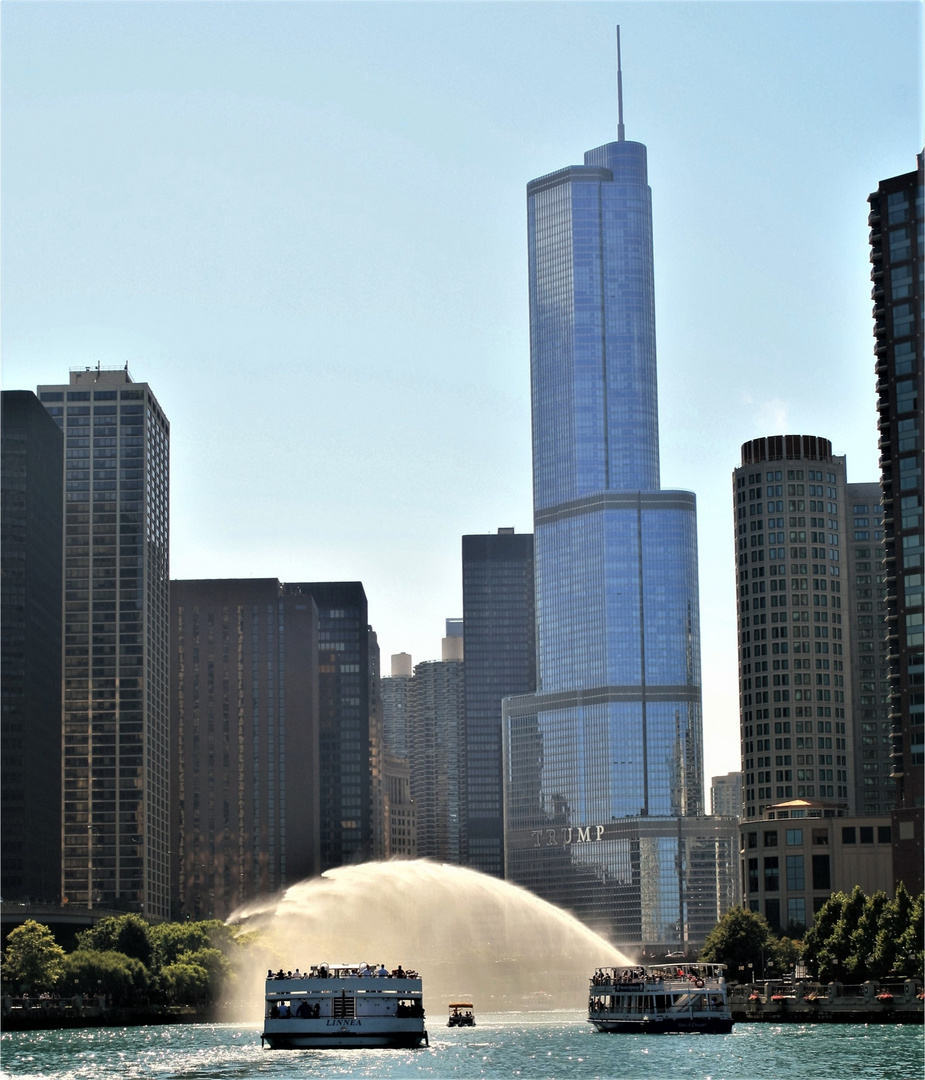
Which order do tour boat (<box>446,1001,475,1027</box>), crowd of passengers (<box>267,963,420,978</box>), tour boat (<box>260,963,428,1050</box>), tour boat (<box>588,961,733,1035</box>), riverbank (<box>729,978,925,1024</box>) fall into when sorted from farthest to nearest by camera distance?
tour boat (<box>446,1001,475,1027</box>) < riverbank (<box>729,978,925,1024</box>) < tour boat (<box>588,961,733,1035</box>) < crowd of passengers (<box>267,963,420,978</box>) < tour boat (<box>260,963,428,1050</box>)

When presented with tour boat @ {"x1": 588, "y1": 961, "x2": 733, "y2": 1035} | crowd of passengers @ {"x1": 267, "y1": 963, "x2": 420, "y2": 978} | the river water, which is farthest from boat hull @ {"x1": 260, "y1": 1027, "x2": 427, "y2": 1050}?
tour boat @ {"x1": 588, "y1": 961, "x2": 733, "y2": 1035}

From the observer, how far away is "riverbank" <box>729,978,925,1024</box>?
17688 cm

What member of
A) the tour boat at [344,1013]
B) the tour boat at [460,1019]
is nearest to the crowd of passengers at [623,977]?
the tour boat at [460,1019]

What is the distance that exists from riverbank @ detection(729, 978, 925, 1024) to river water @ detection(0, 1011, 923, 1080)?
229 inches

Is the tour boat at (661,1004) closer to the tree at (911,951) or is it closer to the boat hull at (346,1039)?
the tree at (911,951)

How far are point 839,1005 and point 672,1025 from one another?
807 inches

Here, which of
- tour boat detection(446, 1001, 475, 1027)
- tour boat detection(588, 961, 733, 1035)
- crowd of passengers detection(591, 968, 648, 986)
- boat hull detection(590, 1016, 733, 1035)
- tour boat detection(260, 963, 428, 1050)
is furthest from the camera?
tour boat detection(446, 1001, 475, 1027)

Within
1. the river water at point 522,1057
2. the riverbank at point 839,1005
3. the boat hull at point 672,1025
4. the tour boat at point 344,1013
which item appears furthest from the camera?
the riverbank at point 839,1005

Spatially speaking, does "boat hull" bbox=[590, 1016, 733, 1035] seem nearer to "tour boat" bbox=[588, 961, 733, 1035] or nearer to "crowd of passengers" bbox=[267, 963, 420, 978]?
"tour boat" bbox=[588, 961, 733, 1035]

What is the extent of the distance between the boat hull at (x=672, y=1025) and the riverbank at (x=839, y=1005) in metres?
15.4

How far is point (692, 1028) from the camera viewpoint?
173 meters

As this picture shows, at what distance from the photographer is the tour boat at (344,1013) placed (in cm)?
14450

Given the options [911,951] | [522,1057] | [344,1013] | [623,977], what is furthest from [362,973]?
[911,951]

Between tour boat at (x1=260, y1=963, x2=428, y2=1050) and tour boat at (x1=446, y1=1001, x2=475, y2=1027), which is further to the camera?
tour boat at (x1=446, y1=1001, x2=475, y2=1027)
